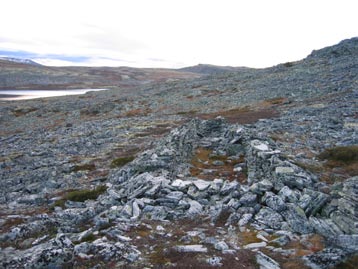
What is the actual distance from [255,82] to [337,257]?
7100cm

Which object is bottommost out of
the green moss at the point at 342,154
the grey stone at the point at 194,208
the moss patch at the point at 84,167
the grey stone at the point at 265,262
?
the moss patch at the point at 84,167

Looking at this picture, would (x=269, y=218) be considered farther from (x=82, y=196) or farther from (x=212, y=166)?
(x=82, y=196)

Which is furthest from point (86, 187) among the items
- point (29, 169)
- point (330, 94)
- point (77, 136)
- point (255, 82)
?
point (255, 82)

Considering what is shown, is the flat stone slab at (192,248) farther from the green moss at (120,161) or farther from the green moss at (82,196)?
the green moss at (120,161)

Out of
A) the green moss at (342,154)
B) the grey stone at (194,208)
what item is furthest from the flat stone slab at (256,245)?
the green moss at (342,154)

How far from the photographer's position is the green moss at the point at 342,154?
23234mm

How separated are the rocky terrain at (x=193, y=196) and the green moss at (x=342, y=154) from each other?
3.0 inches

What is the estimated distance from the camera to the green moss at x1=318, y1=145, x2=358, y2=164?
23234 mm

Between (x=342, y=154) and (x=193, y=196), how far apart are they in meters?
12.6

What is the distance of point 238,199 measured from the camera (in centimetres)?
1664

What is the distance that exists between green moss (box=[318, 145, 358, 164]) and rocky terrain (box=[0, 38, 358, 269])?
0.08 metres

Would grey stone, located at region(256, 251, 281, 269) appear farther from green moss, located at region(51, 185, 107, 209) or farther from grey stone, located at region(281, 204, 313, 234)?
green moss, located at region(51, 185, 107, 209)

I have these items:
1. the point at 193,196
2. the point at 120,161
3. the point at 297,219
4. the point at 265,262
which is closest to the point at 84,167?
the point at 120,161

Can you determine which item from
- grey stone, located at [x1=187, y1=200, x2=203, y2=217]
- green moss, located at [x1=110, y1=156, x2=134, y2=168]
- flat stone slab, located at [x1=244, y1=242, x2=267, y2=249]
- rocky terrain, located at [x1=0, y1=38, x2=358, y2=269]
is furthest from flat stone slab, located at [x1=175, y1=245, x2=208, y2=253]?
green moss, located at [x1=110, y1=156, x2=134, y2=168]
